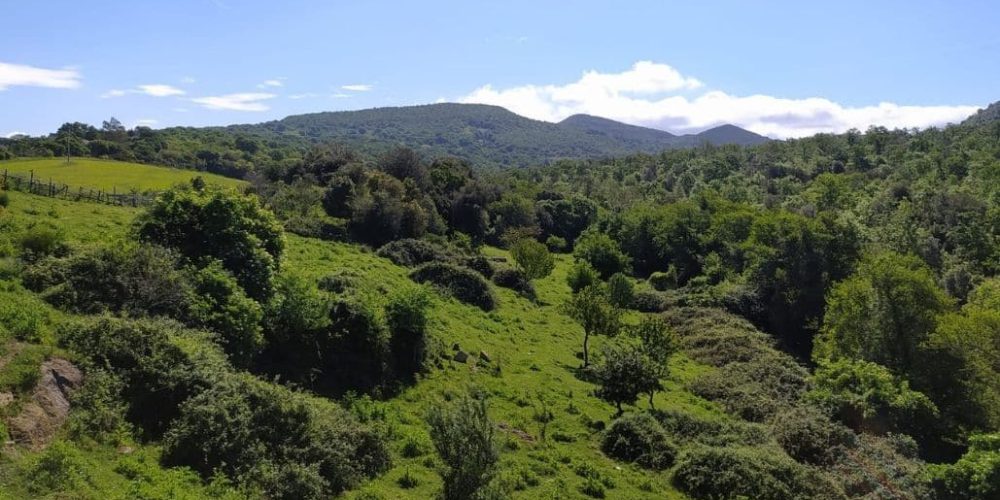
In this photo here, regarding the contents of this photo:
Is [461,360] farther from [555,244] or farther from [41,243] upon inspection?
[555,244]

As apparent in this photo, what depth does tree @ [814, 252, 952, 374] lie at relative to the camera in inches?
1289

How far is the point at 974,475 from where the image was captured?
20.4 metres

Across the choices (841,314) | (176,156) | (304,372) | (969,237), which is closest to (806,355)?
(841,314)

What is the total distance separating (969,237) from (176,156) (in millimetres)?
111320

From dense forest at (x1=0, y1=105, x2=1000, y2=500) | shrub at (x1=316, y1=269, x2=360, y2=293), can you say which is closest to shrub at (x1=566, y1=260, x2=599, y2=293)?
dense forest at (x1=0, y1=105, x2=1000, y2=500)

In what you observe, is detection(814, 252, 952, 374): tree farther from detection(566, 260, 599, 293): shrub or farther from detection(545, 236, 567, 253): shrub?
detection(545, 236, 567, 253): shrub

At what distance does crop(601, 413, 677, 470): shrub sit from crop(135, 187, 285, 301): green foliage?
51.6ft

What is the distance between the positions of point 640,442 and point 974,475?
11.3 m

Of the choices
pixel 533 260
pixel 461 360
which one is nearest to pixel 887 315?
pixel 461 360

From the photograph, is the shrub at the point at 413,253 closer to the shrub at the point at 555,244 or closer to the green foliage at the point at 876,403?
the green foliage at the point at 876,403

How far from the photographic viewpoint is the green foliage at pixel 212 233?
25.1 meters

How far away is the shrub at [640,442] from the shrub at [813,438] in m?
5.50

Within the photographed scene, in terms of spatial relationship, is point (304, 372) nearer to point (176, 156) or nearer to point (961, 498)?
point (961, 498)

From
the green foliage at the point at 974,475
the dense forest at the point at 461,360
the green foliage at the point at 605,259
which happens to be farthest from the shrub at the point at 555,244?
the green foliage at the point at 974,475
